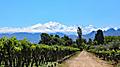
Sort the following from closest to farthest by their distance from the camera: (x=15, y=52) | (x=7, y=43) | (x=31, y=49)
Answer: (x=7, y=43) < (x=15, y=52) < (x=31, y=49)

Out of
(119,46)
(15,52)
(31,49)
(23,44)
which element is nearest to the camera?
(15,52)

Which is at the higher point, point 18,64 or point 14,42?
point 14,42

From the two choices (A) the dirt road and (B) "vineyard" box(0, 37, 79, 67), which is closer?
(B) "vineyard" box(0, 37, 79, 67)

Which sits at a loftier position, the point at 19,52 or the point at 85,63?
the point at 19,52

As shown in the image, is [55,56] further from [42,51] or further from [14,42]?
[14,42]

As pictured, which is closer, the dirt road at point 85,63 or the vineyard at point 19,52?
the vineyard at point 19,52

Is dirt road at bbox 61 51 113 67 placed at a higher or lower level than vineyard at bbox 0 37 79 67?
lower

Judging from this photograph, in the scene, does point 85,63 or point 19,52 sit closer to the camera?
point 19,52

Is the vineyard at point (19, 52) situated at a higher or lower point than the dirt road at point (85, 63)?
higher

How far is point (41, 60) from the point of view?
108 meters

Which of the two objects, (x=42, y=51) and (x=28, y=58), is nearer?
(x=28, y=58)

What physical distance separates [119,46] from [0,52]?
117 metres

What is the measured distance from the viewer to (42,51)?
10856 centimetres

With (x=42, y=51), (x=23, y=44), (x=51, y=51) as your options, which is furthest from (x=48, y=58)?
(x=23, y=44)
